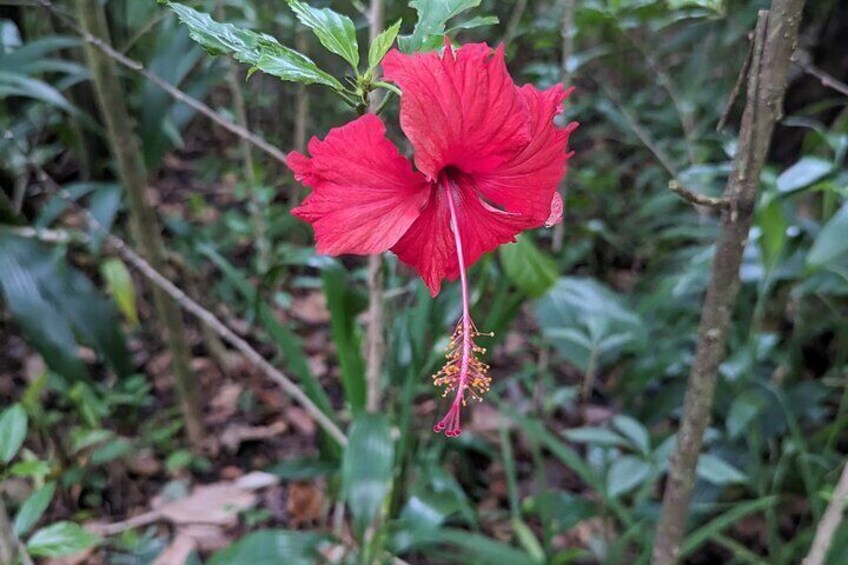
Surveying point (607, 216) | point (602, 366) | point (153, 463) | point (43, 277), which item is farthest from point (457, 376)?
point (607, 216)

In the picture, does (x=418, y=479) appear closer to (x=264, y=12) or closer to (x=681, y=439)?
(x=681, y=439)

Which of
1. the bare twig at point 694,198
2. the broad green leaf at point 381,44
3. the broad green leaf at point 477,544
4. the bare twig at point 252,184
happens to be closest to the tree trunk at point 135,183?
the bare twig at point 252,184

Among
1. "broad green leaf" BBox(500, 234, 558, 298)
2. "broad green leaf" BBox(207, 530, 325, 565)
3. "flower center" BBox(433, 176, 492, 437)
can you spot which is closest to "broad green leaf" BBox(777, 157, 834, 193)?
"broad green leaf" BBox(500, 234, 558, 298)

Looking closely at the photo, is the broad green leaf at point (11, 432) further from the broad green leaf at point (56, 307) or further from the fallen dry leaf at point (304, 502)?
the fallen dry leaf at point (304, 502)

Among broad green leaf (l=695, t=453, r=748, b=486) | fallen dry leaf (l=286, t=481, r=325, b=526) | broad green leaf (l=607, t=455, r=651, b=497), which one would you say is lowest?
fallen dry leaf (l=286, t=481, r=325, b=526)

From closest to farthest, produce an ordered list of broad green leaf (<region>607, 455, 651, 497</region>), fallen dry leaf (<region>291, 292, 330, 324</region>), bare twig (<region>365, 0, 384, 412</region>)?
bare twig (<region>365, 0, 384, 412</region>) → broad green leaf (<region>607, 455, 651, 497</region>) → fallen dry leaf (<region>291, 292, 330, 324</region>)

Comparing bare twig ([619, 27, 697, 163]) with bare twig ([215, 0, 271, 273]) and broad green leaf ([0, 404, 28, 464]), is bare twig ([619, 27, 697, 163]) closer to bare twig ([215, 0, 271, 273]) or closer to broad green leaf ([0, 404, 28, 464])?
bare twig ([215, 0, 271, 273])
